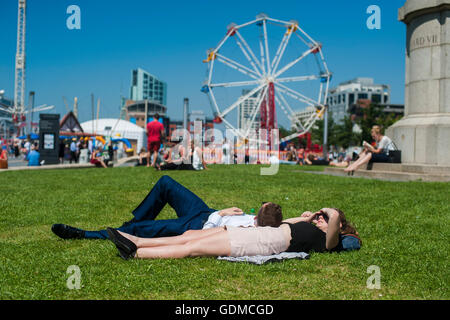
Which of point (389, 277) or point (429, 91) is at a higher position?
point (429, 91)

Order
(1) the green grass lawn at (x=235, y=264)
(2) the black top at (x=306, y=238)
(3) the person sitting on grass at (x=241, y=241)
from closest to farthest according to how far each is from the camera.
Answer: (1) the green grass lawn at (x=235, y=264) → (3) the person sitting on grass at (x=241, y=241) → (2) the black top at (x=306, y=238)

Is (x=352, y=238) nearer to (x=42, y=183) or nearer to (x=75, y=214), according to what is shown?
(x=75, y=214)

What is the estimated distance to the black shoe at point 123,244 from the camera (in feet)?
14.1

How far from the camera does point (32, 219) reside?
6828 mm

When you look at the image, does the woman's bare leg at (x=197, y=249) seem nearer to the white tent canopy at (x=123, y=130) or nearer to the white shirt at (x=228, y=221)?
the white shirt at (x=228, y=221)

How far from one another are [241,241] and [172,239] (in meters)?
0.71

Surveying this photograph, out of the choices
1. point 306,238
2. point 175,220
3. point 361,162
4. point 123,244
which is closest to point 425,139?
point 361,162

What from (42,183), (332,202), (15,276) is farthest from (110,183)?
(15,276)

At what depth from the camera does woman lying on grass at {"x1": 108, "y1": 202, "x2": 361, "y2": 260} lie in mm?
4414

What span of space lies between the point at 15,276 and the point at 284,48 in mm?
42438

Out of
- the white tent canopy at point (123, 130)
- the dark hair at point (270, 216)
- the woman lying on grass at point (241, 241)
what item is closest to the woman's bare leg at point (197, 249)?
the woman lying on grass at point (241, 241)

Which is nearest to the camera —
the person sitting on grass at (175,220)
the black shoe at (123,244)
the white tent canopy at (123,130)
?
the black shoe at (123,244)

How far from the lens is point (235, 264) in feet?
14.0
